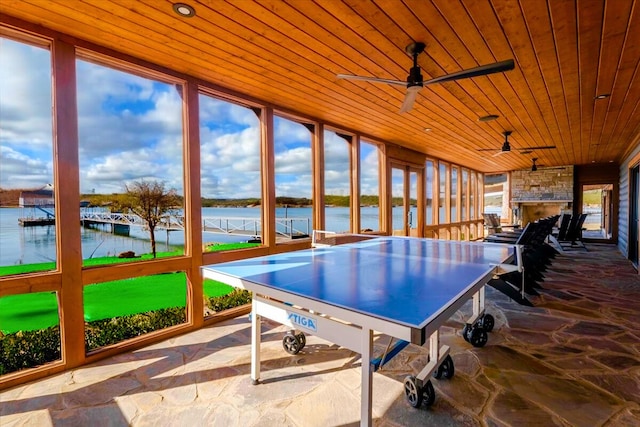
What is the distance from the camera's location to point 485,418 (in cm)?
199

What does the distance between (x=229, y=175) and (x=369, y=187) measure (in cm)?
306

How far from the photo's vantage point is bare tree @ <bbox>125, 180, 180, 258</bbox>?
3.30 meters

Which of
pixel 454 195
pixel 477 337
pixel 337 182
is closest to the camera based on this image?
pixel 477 337

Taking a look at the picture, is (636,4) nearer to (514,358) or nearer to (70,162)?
(514,358)

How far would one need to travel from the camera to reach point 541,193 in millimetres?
11258

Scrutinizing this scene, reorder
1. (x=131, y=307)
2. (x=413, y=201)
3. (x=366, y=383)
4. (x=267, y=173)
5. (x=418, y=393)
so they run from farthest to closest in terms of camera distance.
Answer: (x=413, y=201) < (x=267, y=173) < (x=131, y=307) < (x=418, y=393) < (x=366, y=383)

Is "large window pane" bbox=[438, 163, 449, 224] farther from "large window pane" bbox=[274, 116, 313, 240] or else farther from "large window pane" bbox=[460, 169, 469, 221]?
"large window pane" bbox=[274, 116, 313, 240]

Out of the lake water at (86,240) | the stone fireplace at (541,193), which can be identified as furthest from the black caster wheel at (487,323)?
the stone fireplace at (541,193)

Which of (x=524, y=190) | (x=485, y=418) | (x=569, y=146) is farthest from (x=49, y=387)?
(x=524, y=190)

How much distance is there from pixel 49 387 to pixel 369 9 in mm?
3634

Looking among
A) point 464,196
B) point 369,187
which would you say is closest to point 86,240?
point 369,187

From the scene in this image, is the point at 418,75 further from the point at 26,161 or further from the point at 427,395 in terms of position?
the point at 26,161

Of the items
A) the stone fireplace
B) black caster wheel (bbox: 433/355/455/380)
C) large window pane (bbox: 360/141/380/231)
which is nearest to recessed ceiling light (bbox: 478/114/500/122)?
large window pane (bbox: 360/141/380/231)

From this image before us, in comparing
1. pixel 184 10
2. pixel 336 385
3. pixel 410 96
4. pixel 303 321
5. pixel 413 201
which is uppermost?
pixel 184 10
